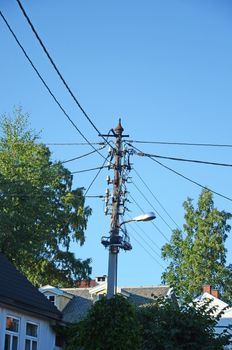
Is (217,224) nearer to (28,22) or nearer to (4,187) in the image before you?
(4,187)

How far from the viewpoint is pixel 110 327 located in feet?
54.4

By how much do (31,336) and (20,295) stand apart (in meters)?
1.49

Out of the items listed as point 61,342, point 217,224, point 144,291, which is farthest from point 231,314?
point 61,342

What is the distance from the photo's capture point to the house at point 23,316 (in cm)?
2338

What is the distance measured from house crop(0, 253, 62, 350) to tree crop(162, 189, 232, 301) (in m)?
28.8

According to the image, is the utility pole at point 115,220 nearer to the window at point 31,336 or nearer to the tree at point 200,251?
the window at point 31,336

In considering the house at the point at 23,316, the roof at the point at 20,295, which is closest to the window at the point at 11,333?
the house at the point at 23,316

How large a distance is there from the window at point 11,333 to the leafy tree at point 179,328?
14.2ft

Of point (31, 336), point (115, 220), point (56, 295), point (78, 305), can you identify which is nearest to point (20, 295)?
point (31, 336)

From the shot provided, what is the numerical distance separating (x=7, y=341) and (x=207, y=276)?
33.8 m

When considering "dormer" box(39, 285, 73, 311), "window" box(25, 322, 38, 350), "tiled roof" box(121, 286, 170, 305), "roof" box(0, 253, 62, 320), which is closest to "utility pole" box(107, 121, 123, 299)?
→ "roof" box(0, 253, 62, 320)

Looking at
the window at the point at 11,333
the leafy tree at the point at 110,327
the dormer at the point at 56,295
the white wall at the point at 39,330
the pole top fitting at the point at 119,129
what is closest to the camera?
the leafy tree at the point at 110,327

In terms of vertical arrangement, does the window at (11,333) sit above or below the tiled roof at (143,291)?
below

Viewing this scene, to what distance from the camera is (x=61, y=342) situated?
89.8ft
